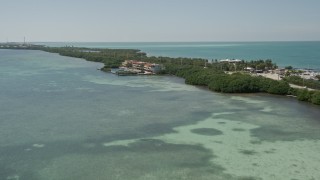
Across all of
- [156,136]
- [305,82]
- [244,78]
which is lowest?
[156,136]

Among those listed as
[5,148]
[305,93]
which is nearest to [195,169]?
[5,148]

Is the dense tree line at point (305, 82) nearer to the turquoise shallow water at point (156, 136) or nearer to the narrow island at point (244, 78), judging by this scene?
the narrow island at point (244, 78)

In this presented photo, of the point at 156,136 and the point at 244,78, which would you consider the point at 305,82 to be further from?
the point at 156,136

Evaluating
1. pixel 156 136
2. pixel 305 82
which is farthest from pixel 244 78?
pixel 156 136

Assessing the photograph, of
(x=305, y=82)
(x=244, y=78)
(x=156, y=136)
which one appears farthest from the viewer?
(x=305, y=82)

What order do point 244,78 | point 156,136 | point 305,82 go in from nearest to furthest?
point 156,136 < point 244,78 < point 305,82

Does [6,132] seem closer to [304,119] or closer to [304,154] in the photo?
[304,154]

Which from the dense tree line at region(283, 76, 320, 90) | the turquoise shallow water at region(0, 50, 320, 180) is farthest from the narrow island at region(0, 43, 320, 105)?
the turquoise shallow water at region(0, 50, 320, 180)

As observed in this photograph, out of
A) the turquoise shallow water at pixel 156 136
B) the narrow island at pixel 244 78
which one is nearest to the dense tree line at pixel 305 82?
the narrow island at pixel 244 78

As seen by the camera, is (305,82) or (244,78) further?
(305,82)
